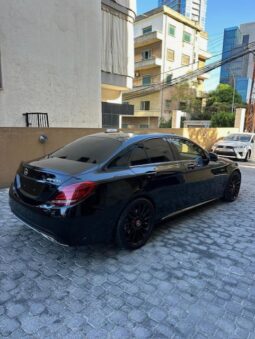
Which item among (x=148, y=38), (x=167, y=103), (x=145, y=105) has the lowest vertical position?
(x=145, y=105)

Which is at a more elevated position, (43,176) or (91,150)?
(91,150)

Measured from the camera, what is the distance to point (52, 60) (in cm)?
855

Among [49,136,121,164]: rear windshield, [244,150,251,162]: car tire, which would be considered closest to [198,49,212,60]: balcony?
[244,150,251,162]: car tire

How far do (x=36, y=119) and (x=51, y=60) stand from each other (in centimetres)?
203

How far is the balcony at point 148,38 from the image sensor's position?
→ 30737 mm

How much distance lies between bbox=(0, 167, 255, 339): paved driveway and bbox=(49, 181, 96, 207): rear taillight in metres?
0.79

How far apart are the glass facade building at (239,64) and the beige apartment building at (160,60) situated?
16.8 ft

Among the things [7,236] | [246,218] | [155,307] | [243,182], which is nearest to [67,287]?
[155,307]

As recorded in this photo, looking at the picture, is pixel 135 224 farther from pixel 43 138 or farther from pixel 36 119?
pixel 36 119

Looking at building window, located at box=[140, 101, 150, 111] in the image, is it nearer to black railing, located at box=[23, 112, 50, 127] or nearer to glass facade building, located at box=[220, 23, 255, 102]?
glass facade building, located at box=[220, 23, 255, 102]

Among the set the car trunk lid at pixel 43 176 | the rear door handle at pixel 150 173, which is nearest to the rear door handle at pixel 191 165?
the rear door handle at pixel 150 173

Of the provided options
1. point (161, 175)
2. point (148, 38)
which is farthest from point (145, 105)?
point (161, 175)

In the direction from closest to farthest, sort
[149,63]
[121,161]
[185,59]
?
[121,161]
[149,63]
[185,59]

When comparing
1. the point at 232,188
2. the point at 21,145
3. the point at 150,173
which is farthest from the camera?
the point at 21,145
